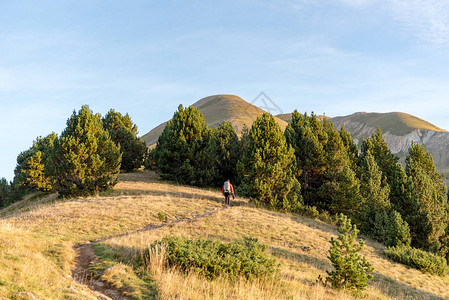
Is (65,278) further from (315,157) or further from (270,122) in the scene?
(315,157)

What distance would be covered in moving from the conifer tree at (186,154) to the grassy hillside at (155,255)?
24.9ft

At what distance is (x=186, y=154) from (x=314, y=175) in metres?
16.2

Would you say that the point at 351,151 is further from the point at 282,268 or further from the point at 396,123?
the point at 396,123

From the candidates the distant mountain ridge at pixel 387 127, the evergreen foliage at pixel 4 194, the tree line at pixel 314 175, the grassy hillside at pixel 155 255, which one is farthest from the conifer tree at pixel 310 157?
the distant mountain ridge at pixel 387 127

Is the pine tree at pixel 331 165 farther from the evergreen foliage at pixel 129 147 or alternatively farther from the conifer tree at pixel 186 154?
the evergreen foliage at pixel 129 147

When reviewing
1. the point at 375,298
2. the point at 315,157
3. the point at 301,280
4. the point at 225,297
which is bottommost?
Answer: the point at 375,298

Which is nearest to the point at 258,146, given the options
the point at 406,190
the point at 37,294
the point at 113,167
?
the point at 113,167

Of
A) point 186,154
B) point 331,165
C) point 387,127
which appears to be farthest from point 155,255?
point 387,127

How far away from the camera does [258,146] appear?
29266 millimetres

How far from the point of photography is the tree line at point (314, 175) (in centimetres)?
2819

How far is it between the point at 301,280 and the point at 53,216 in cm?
1389

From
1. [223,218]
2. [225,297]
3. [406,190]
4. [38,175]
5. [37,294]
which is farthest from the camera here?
[38,175]

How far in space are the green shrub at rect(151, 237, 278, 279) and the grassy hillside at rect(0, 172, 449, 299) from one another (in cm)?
35

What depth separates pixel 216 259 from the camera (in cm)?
913
